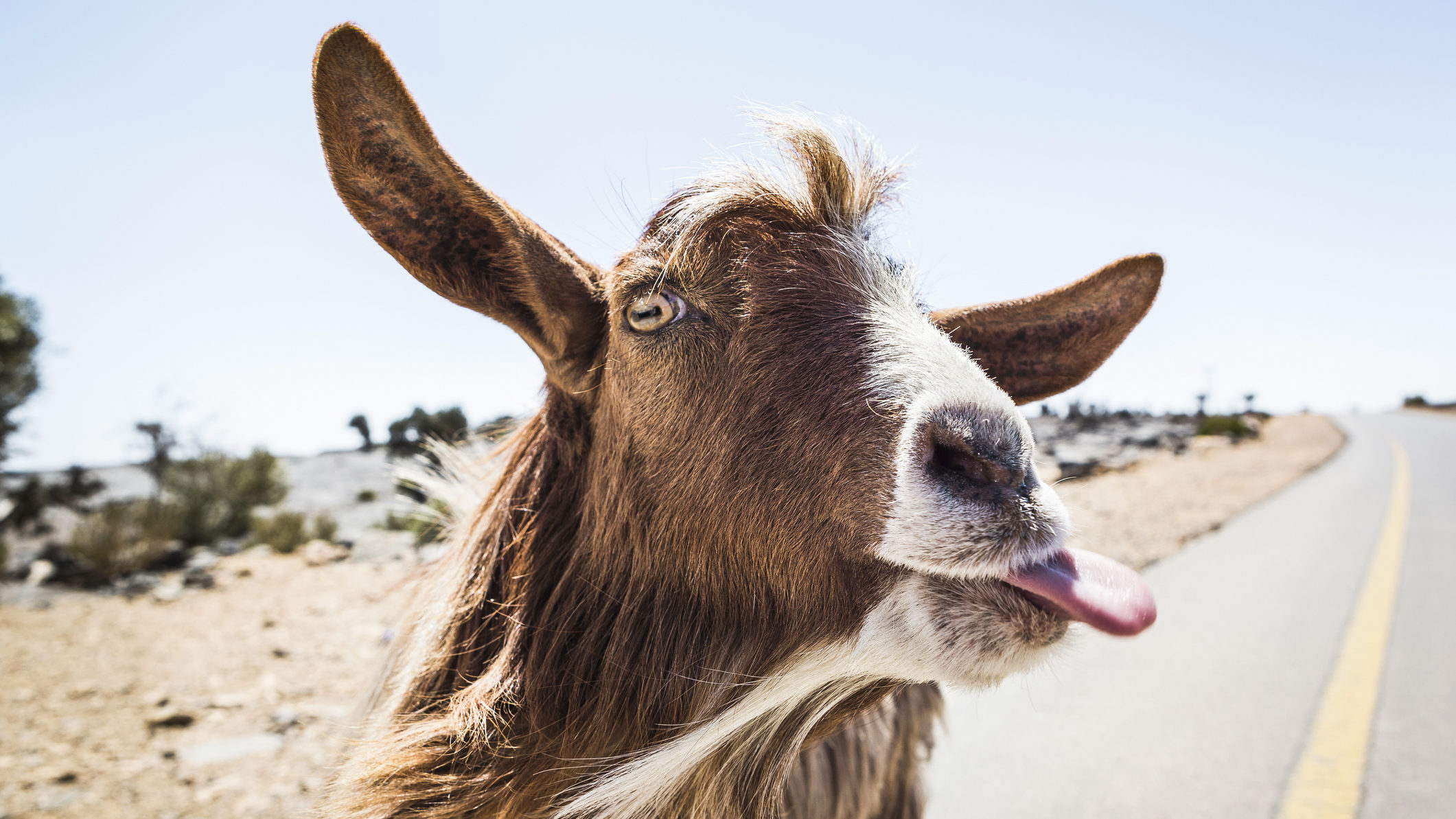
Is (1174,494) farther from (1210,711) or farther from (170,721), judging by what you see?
(170,721)

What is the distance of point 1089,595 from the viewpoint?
124 cm

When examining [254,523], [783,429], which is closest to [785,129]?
[783,429]

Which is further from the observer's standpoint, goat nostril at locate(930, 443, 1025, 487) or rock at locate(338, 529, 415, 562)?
rock at locate(338, 529, 415, 562)

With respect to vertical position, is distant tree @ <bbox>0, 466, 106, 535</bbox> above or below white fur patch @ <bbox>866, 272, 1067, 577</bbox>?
below

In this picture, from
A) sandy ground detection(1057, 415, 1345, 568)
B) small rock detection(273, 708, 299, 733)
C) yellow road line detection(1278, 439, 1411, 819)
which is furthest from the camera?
sandy ground detection(1057, 415, 1345, 568)

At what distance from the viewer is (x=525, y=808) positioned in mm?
1589

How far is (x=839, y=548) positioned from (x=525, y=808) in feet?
3.06

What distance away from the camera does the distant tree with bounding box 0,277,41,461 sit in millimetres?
16109

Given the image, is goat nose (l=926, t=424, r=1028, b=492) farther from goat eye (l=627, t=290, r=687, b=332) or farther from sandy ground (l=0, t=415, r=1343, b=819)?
goat eye (l=627, t=290, r=687, b=332)

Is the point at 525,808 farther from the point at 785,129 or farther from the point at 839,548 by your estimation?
the point at 785,129

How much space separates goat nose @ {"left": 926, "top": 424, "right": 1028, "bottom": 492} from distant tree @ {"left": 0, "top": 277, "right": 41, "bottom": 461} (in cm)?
2196

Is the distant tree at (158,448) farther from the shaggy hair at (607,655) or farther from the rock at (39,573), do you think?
the shaggy hair at (607,655)

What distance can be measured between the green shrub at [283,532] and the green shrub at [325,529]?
0.16 metres

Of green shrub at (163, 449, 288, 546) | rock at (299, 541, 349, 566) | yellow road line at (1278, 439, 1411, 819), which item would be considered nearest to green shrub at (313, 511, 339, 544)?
rock at (299, 541, 349, 566)
